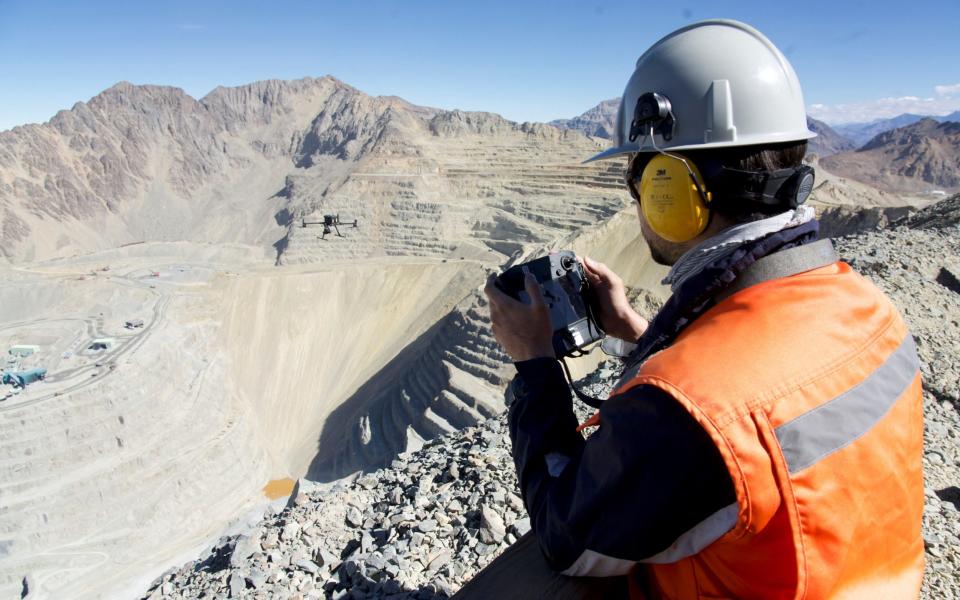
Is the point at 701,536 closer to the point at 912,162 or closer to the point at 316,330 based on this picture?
the point at 316,330

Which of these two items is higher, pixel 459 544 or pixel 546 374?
pixel 546 374

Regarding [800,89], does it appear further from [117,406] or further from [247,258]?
[247,258]

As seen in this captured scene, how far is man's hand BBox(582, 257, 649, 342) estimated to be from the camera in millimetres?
2496

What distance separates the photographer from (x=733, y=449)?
114 cm

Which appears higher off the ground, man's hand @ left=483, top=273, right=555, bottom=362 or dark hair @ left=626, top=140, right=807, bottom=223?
dark hair @ left=626, top=140, right=807, bottom=223

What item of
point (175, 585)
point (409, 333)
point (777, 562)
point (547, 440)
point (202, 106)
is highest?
point (202, 106)

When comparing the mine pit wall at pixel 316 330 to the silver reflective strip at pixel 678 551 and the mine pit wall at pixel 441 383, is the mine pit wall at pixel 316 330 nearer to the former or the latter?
the mine pit wall at pixel 441 383

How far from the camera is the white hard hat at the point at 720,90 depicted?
1.68 metres

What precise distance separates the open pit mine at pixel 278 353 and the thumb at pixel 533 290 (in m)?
2.38

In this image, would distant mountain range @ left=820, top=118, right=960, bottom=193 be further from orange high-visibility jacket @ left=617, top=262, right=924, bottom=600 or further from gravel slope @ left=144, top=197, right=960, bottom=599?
orange high-visibility jacket @ left=617, top=262, right=924, bottom=600

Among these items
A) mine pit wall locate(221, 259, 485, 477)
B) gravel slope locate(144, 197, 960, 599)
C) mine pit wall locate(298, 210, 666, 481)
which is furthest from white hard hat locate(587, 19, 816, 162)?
mine pit wall locate(221, 259, 485, 477)

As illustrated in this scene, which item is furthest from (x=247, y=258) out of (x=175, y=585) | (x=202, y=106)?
(x=202, y=106)

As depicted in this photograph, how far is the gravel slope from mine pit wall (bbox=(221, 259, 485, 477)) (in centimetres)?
2196

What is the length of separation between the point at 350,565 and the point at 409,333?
2751 cm
